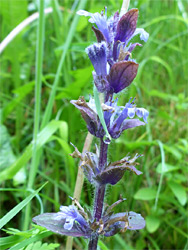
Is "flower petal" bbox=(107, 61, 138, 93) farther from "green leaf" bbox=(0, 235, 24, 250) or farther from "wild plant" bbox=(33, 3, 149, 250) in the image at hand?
"green leaf" bbox=(0, 235, 24, 250)

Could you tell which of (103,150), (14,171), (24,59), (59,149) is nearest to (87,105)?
(103,150)

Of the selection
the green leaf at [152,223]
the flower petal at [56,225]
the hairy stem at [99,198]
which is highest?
the hairy stem at [99,198]

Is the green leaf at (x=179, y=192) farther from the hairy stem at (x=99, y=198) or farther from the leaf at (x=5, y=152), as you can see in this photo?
the leaf at (x=5, y=152)

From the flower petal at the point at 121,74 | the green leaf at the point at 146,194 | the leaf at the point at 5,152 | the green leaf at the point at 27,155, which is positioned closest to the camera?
the flower petal at the point at 121,74

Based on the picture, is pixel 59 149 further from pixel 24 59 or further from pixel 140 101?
pixel 24 59

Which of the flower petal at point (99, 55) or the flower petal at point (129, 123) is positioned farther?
the flower petal at point (129, 123)

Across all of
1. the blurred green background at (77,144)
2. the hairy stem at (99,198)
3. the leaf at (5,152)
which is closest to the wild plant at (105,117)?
the hairy stem at (99,198)

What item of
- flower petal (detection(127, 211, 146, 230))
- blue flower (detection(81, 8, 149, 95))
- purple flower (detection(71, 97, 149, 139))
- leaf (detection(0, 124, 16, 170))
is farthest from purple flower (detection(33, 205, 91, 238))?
leaf (detection(0, 124, 16, 170))
